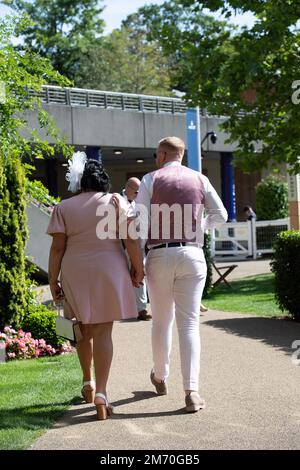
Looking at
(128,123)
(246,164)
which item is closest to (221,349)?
(246,164)

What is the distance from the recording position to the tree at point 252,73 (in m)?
15.8

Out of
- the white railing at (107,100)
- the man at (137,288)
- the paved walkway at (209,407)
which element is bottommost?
the paved walkway at (209,407)

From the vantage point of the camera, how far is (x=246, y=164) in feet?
61.2

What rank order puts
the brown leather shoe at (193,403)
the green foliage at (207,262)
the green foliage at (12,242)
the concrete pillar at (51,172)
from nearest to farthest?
1. the brown leather shoe at (193,403)
2. the green foliage at (12,242)
3. the green foliage at (207,262)
4. the concrete pillar at (51,172)

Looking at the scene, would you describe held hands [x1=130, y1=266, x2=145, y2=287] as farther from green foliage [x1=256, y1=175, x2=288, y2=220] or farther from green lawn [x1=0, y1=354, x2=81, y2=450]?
green foliage [x1=256, y1=175, x2=288, y2=220]

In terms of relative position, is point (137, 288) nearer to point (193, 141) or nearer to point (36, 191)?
point (36, 191)

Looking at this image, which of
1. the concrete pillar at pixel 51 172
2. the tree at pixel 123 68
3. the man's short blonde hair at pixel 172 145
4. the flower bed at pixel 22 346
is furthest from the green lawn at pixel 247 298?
the tree at pixel 123 68

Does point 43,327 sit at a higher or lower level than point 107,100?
lower

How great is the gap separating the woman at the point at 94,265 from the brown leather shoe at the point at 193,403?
0.60 meters

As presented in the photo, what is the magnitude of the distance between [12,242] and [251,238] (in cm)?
1918

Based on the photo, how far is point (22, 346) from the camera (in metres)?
9.52

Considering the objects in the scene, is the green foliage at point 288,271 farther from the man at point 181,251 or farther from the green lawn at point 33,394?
the man at point 181,251

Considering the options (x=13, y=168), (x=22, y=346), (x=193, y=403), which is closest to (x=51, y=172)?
(x=13, y=168)
